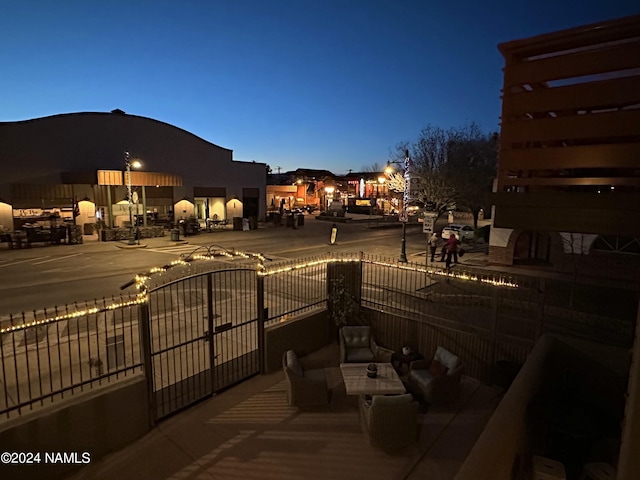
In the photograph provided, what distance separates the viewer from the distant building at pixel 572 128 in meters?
2.92

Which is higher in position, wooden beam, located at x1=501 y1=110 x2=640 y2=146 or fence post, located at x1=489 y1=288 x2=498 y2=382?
wooden beam, located at x1=501 y1=110 x2=640 y2=146

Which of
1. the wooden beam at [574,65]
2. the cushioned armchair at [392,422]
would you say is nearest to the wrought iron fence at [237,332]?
the cushioned armchair at [392,422]

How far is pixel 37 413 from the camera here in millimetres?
5141

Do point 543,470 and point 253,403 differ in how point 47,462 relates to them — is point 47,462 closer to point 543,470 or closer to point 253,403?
point 253,403

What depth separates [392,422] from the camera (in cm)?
585

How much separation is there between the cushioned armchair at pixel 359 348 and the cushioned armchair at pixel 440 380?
97cm

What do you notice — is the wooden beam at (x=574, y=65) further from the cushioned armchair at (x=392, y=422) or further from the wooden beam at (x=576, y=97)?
the cushioned armchair at (x=392, y=422)

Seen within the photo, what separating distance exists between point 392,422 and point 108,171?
85.4 ft

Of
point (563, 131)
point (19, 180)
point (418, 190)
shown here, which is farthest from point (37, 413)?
point (418, 190)

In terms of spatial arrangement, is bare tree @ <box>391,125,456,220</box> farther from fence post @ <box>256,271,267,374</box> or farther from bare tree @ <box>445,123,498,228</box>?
fence post @ <box>256,271,267,374</box>

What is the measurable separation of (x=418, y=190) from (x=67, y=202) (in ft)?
84.6

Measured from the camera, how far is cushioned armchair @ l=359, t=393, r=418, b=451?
231 inches

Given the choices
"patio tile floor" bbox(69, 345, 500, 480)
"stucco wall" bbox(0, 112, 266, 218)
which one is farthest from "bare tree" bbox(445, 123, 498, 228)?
"patio tile floor" bbox(69, 345, 500, 480)

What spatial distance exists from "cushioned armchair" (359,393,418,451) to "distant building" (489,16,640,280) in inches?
147
